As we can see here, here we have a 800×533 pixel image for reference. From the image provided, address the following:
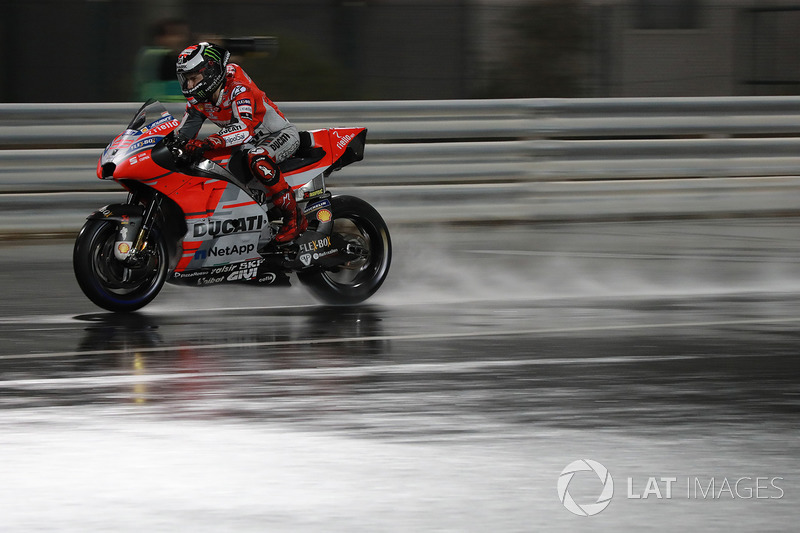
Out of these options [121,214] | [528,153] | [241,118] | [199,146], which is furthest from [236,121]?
[528,153]

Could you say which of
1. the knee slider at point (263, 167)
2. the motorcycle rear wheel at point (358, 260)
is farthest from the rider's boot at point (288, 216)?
the motorcycle rear wheel at point (358, 260)

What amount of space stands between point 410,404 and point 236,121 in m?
3.46

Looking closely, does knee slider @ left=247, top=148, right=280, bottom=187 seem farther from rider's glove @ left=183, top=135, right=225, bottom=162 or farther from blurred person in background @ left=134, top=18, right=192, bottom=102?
blurred person in background @ left=134, top=18, right=192, bottom=102

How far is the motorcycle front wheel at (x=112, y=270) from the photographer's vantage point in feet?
31.7

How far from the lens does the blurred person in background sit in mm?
13609

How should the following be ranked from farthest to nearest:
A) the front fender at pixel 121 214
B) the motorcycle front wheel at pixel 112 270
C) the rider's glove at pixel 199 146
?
the rider's glove at pixel 199 146
the front fender at pixel 121 214
the motorcycle front wheel at pixel 112 270

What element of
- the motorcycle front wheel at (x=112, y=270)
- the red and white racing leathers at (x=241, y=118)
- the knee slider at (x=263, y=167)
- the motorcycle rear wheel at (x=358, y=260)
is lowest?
the motorcycle front wheel at (x=112, y=270)

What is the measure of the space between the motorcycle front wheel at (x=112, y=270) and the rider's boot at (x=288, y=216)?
90cm

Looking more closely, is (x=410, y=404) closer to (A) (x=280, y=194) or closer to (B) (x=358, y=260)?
(A) (x=280, y=194)

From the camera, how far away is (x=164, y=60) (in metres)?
13.7

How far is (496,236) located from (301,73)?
5282 mm

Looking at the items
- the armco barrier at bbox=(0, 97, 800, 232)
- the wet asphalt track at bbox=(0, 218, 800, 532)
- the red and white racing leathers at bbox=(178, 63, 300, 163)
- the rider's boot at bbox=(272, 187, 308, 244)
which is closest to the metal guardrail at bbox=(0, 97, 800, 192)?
the armco barrier at bbox=(0, 97, 800, 232)

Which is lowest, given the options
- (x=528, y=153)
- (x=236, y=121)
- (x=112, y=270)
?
(x=112, y=270)

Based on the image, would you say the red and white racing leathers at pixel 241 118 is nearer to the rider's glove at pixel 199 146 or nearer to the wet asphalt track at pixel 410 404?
the rider's glove at pixel 199 146
